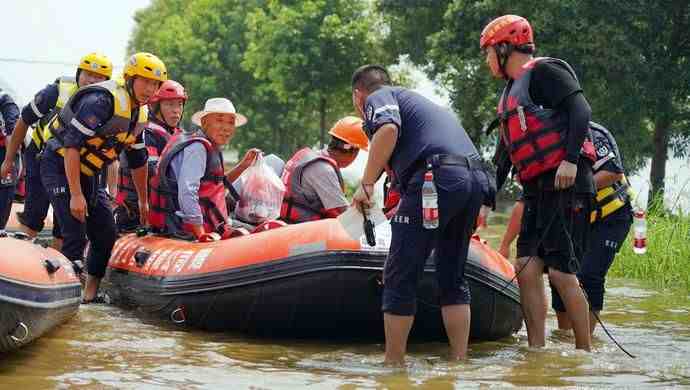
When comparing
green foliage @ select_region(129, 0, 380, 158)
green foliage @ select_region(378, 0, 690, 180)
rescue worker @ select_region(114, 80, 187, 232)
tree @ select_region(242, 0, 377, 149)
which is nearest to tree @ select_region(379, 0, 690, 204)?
green foliage @ select_region(378, 0, 690, 180)

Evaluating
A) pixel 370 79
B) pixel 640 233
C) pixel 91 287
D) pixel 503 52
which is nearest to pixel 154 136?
pixel 91 287

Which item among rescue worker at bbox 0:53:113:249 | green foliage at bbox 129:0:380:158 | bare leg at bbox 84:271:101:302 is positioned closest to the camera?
bare leg at bbox 84:271:101:302

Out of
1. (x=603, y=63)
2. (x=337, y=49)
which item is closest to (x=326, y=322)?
(x=603, y=63)

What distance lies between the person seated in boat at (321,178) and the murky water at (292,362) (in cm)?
110

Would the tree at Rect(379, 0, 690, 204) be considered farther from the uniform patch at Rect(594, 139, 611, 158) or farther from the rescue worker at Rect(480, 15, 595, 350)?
the rescue worker at Rect(480, 15, 595, 350)

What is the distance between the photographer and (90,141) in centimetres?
797

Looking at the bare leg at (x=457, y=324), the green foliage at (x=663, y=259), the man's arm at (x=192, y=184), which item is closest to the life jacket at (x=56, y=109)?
the man's arm at (x=192, y=184)

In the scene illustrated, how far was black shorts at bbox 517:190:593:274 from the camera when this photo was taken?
6.58 m

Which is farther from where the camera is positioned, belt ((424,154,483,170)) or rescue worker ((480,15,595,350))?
rescue worker ((480,15,595,350))

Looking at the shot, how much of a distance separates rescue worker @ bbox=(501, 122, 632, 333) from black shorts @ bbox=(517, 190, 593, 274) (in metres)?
0.67

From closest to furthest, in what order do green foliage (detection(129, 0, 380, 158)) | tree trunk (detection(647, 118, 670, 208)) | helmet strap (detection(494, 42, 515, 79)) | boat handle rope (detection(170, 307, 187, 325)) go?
helmet strap (detection(494, 42, 515, 79))
boat handle rope (detection(170, 307, 187, 325))
tree trunk (detection(647, 118, 670, 208))
green foliage (detection(129, 0, 380, 158))

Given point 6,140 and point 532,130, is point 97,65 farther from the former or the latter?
point 532,130

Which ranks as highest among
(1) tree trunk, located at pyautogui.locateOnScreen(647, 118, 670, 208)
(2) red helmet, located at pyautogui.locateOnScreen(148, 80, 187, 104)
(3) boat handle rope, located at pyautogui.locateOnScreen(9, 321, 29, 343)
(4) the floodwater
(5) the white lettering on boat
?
(1) tree trunk, located at pyautogui.locateOnScreen(647, 118, 670, 208)

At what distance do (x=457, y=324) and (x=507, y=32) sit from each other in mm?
1640
